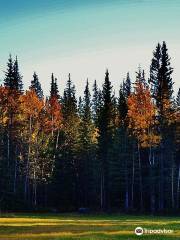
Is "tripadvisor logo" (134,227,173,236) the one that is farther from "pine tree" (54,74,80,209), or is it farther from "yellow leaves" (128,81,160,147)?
"pine tree" (54,74,80,209)

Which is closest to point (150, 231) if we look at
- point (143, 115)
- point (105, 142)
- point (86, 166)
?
point (143, 115)

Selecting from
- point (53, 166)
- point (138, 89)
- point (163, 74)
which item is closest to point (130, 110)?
point (138, 89)

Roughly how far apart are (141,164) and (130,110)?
28.3 feet

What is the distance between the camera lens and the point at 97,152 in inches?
3019

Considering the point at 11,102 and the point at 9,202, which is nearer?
the point at 9,202

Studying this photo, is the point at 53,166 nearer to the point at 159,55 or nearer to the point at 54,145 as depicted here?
the point at 54,145

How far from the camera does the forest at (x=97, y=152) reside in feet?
230

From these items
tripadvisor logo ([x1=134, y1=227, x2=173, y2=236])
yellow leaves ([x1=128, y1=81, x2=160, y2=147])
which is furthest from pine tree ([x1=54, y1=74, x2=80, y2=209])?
tripadvisor logo ([x1=134, y1=227, x2=173, y2=236])

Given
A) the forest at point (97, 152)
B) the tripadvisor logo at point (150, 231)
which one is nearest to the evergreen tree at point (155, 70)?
the forest at point (97, 152)

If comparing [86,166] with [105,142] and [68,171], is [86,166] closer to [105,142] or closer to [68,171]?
[68,171]

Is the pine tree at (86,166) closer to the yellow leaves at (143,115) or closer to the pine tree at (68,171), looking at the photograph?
the pine tree at (68,171)

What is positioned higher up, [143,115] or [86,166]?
[143,115]

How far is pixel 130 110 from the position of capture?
230ft

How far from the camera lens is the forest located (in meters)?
70.1
